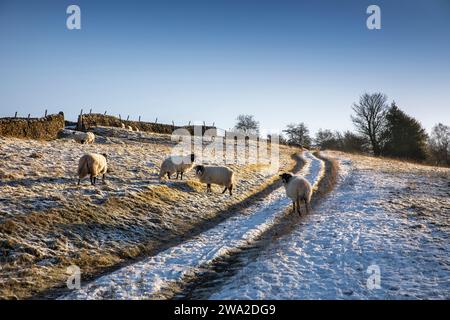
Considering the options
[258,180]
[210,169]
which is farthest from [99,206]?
[258,180]

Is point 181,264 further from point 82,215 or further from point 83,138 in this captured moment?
point 83,138

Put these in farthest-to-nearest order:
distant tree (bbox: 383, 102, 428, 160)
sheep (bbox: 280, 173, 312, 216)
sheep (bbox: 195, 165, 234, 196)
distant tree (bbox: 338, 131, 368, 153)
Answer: distant tree (bbox: 338, 131, 368, 153) → distant tree (bbox: 383, 102, 428, 160) → sheep (bbox: 195, 165, 234, 196) → sheep (bbox: 280, 173, 312, 216)

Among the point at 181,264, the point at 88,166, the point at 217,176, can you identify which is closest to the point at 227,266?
the point at 181,264

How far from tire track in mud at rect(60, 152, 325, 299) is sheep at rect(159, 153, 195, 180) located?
764cm

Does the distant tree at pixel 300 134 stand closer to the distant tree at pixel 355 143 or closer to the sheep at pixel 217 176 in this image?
the distant tree at pixel 355 143

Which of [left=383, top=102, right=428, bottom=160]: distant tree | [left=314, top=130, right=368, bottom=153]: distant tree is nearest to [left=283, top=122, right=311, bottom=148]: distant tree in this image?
[left=314, top=130, right=368, bottom=153]: distant tree

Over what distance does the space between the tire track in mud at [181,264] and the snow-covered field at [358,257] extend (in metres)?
1.26

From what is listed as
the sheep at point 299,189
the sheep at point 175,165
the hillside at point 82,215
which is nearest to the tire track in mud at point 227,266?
the sheep at point 299,189

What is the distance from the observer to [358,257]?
11984 mm

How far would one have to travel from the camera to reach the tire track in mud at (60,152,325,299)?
950 centimetres

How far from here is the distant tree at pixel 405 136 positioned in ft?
202

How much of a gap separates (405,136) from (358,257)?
57.9 meters

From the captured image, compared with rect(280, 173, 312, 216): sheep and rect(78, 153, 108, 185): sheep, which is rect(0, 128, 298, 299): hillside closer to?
rect(78, 153, 108, 185): sheep
